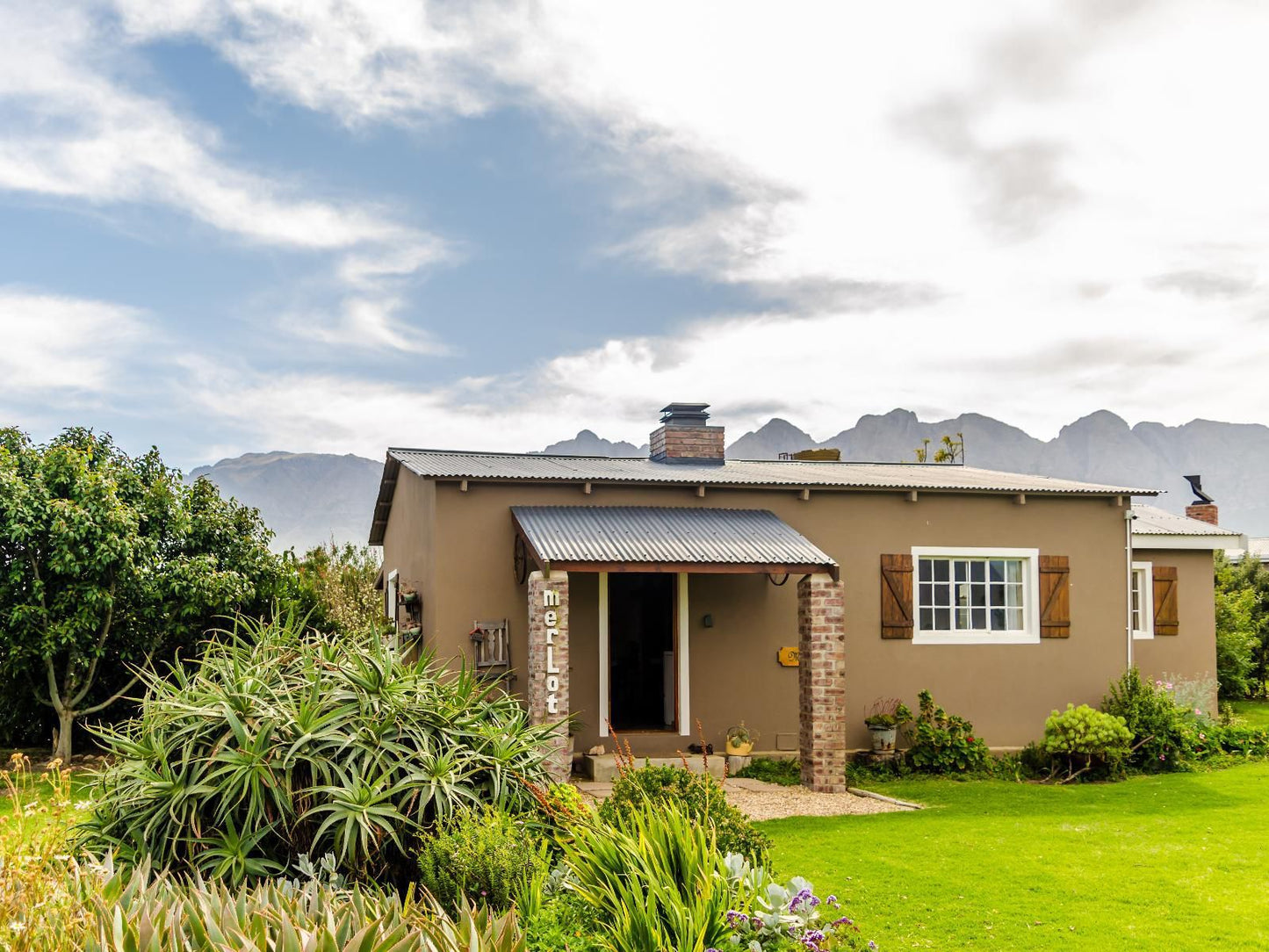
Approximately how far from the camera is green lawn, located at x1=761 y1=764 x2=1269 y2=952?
665cm

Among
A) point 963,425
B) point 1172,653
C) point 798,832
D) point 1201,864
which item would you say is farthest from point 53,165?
point 963,425

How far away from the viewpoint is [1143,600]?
17.5m

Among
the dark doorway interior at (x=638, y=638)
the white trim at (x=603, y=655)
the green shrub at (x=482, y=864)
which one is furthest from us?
the dark doorway interior at (x=638, y=638)

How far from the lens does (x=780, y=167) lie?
1512 cm

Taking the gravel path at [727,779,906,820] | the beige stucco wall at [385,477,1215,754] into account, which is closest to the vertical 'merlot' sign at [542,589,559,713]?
the beige stucco wall at [385,477,1215,754]

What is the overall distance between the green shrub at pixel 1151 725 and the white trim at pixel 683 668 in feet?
18.8

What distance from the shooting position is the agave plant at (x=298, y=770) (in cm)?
623

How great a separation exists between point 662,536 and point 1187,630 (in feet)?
35.9

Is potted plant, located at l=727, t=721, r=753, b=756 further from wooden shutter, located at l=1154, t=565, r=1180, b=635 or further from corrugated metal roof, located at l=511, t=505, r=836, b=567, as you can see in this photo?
wooden shutter, located at l=1154, t=565, r=1180, b=635

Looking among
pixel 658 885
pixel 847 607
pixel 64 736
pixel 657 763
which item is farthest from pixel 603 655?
pixel 658 885

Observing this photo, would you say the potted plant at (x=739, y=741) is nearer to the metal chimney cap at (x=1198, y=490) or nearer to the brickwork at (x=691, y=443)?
the brickwork at (x=691, y=443)

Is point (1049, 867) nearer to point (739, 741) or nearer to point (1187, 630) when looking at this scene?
point (739, 741)

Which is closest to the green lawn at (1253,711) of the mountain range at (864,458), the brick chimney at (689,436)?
the brick chimney at (689,436)

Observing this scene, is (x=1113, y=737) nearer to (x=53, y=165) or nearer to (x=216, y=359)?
(x=53, y=165)
